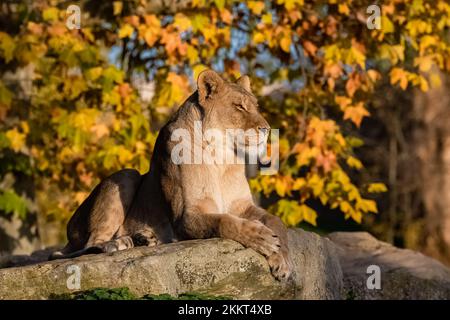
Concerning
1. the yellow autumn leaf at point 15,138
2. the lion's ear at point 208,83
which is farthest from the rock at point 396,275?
the yellow autumn leaf at point 15,138

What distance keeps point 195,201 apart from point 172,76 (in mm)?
4846

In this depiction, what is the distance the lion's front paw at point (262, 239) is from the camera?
23.2ft

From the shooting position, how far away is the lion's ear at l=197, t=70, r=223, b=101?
7.69m

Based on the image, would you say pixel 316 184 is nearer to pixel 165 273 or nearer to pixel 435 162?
pixel 165 273

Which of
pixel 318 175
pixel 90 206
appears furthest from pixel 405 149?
pixel 90 206

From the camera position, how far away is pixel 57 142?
14.0 m

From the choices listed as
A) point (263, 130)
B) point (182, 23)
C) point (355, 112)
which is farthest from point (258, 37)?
point (263, 130)

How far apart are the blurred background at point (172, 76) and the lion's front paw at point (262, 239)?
5.05 metres

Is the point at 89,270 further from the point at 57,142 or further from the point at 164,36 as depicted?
the point at 57,142

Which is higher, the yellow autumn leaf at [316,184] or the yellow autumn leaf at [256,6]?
the yellow autumn leaf at [256,6]

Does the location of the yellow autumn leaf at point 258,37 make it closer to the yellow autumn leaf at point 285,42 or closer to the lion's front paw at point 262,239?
the yellow autumn leaf at point 285,42

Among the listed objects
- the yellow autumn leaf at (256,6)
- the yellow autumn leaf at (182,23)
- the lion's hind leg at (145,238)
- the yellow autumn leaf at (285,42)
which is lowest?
the lion's hind leg at (145,238)

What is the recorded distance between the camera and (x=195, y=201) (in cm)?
748

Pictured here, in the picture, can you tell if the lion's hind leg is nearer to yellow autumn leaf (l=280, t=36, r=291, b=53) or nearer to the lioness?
the lioness
